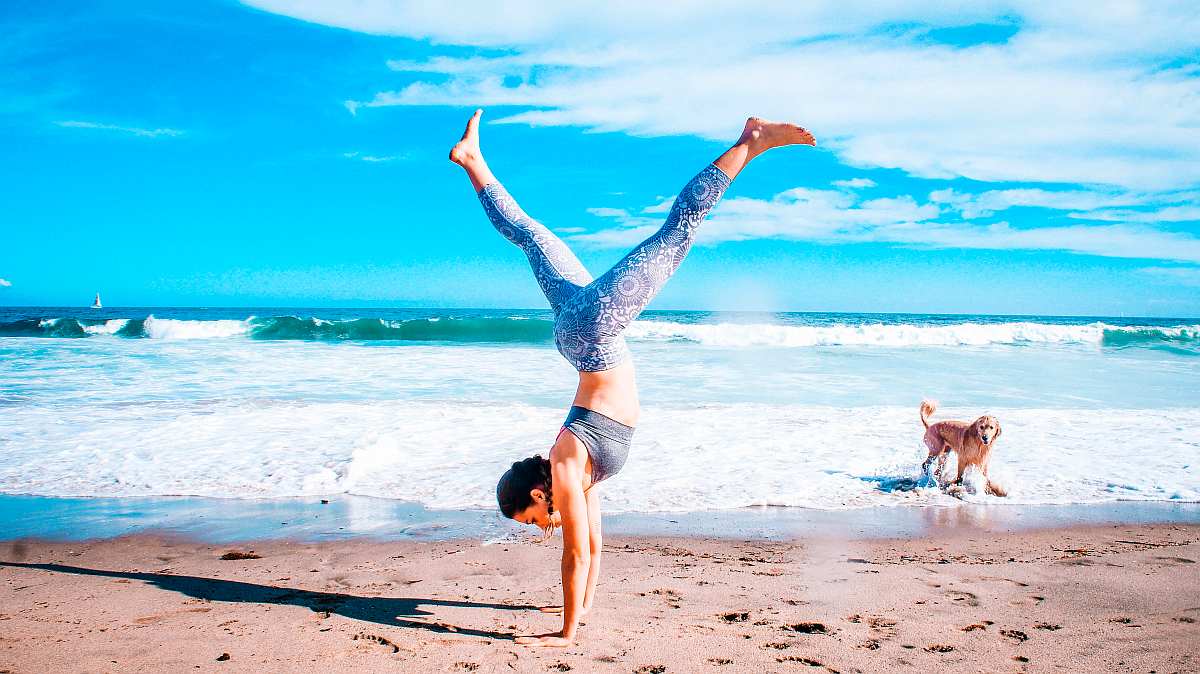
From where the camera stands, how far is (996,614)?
3.66m

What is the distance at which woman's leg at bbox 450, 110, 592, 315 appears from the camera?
344 cm

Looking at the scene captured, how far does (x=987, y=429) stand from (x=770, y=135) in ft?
14.0

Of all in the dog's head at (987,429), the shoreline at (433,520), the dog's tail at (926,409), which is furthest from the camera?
the dog's tail at (926,409)

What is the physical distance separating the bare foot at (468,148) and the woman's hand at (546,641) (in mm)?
2441

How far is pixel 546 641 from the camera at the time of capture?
3.25 meters

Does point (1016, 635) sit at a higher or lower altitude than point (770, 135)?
lower

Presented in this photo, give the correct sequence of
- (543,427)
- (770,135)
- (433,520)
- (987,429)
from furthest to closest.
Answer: (543,427)
(987,429)
(433,520)
(770,135)

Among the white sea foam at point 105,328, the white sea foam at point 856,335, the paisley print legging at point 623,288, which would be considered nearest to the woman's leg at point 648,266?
the paisley print legging at point 623,288

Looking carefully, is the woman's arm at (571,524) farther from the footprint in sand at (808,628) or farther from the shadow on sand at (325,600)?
the footprint in sand at (808,628)

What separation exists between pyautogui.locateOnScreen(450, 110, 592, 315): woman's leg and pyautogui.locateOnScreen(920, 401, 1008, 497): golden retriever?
4475 mm

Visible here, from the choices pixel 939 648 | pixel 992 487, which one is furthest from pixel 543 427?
pixel 939 648

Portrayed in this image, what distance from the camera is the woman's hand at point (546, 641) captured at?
128 inches

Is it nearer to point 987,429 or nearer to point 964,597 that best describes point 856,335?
point 987,429

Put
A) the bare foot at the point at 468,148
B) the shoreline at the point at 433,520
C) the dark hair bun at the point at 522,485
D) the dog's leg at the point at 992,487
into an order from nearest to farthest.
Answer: the dark hair bun at the point at 522,485 < the bare foot at the point at 468,148 < the shoreline at the point at 433,520 < the dog's leg at the point at 992,487
